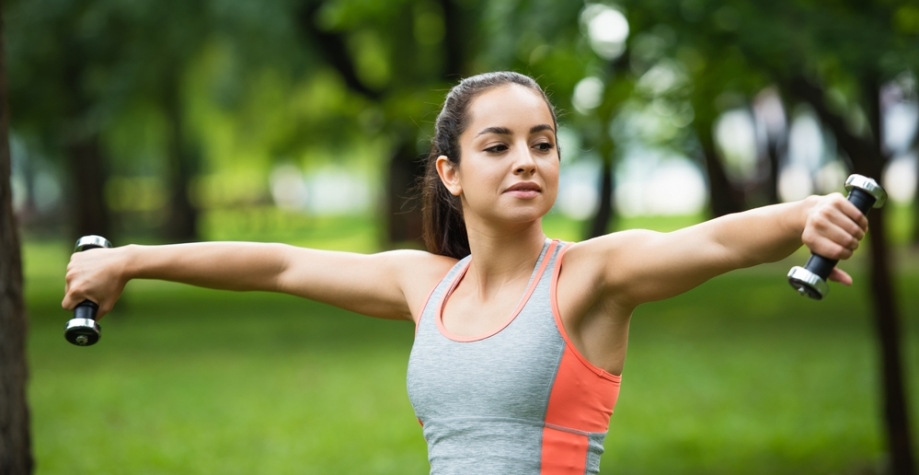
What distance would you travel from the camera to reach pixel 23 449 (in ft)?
11.8

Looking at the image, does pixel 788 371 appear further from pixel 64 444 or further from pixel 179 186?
pixel 179 186

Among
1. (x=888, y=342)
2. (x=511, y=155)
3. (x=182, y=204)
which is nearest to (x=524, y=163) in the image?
(x=511, y=155)

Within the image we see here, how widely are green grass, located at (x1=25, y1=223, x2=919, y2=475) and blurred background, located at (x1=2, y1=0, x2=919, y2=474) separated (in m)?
0.04

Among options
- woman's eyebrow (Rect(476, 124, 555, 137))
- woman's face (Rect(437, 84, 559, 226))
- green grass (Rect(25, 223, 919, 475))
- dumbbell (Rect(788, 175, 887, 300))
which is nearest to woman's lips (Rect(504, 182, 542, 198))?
woman's face (Rect(437, 84, 559, 226))

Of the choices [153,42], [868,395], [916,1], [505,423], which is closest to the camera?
[505,423]

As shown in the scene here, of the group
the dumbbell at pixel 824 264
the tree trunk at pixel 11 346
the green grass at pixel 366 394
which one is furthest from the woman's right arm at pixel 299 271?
the green grass at pixel 366 394

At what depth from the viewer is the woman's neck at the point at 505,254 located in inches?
107

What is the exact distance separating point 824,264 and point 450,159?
1056mm

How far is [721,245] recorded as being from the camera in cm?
231

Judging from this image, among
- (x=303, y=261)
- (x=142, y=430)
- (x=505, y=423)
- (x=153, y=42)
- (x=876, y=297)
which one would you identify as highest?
(x=153, y=42)

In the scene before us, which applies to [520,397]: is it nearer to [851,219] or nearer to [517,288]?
[517,288]

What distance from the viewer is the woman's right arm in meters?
2.89

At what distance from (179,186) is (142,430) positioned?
23027 mm

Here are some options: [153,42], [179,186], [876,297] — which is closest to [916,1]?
[876,297]
